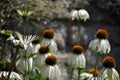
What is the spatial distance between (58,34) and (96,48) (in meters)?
2.99

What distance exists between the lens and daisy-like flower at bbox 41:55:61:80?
89.0 inches

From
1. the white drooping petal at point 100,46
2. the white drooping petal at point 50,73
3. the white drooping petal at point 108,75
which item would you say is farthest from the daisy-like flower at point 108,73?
the white drooping petal at point 50,73

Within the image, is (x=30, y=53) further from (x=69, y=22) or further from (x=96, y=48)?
(x=69, y=22)

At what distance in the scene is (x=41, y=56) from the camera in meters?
2.41

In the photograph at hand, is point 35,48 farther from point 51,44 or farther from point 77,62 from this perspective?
point 77,62

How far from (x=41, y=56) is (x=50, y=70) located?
0.50 ft

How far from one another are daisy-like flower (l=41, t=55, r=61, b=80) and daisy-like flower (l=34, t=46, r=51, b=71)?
0.12 ft

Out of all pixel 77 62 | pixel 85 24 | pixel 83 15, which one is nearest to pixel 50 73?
pixel 77 62

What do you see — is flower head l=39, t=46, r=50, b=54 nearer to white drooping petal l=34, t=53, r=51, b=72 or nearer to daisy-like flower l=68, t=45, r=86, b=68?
white drooping petal l=34, t=53, r=51, b=72

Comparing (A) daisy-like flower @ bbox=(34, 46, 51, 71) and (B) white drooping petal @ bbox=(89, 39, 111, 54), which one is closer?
(A) daisy-like flower @ bbox=(34, 46, 51, 71)

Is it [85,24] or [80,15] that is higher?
[80,15]

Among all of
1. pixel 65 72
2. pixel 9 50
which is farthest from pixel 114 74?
pixel 65 72

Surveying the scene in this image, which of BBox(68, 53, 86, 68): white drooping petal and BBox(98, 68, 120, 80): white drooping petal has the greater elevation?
BBox(98, 68, 120, 80): white drooping petal

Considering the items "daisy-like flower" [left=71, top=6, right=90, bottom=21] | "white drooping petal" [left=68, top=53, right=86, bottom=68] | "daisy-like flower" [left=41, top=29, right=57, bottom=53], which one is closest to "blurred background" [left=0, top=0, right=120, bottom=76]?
"daisy-like flower" [left=71, top=6, right=90, bottom=21]
